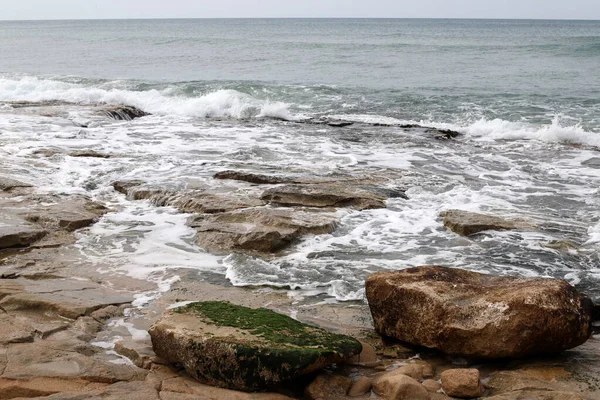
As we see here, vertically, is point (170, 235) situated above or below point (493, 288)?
below

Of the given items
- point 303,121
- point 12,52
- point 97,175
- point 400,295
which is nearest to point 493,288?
point 400,295

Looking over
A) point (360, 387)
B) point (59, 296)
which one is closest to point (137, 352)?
point (59, 296)

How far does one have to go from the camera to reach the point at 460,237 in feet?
23.1

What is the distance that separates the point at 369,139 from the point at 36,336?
9756mm

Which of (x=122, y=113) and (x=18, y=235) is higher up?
(x=18, y=235)

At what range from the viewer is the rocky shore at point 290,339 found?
12.4ft

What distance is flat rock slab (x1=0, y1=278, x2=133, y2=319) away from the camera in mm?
4871

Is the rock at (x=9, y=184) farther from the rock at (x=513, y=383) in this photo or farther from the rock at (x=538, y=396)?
the rock at (x=538, y=396)

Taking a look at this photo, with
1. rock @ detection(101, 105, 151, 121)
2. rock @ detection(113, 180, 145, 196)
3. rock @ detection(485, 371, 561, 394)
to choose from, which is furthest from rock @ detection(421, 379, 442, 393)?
rock @ detection(101, 105, 151, 121)

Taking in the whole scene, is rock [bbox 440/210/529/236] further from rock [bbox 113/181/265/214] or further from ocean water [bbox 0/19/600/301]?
rock [bbox 113/181/265/214]

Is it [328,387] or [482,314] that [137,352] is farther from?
[482,314]

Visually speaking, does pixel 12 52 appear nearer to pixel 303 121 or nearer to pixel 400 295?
pixel 303 121

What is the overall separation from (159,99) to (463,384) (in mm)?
17192

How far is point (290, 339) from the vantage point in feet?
13.2
